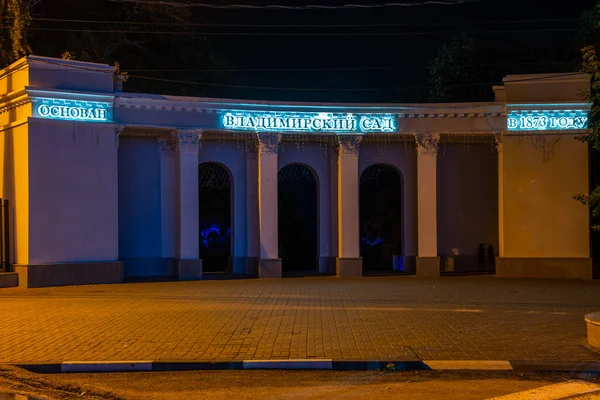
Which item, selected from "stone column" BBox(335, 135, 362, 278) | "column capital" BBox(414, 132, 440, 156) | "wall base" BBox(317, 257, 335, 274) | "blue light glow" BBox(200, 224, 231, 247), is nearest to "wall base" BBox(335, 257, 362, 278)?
"stone column" BBox(335, 135, 362, 278)

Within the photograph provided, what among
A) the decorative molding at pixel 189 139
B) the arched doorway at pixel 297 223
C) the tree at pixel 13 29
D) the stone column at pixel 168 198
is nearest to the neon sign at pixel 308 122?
the decorative molding at pixel 189 139

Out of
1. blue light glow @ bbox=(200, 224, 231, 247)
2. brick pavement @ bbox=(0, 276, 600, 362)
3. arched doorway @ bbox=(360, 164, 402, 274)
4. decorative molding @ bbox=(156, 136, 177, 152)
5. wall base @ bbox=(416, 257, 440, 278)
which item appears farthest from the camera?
blue light glow @ bbox=(200, 224, 231, 247)

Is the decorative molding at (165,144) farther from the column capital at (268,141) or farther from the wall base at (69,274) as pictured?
the wall base at (69,274)

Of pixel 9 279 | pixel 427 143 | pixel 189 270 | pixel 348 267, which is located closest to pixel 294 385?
pixel 9 279

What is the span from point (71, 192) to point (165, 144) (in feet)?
13.5

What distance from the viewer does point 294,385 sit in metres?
8.55

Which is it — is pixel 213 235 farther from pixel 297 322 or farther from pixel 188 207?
pixel 297 322

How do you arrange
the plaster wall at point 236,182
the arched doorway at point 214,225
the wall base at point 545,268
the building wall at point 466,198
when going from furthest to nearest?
the arched doorway at point 214,225 < the building wall at point 466,198 < the plaster wall at point 236,182 < the wall base at point 545,268

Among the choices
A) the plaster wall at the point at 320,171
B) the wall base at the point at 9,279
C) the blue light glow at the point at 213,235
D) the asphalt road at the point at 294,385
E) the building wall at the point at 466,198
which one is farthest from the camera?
the blue light glow at the point at 213,235

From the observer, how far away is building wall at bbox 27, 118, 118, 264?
832 inches

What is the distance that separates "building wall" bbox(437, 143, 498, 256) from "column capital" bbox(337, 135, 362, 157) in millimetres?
3920

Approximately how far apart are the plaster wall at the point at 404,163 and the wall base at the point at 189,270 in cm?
731

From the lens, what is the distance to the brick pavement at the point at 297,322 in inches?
407

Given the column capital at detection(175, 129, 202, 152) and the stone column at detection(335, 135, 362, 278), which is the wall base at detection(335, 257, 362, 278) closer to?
the stone column at detection(335, 135, 362, 278)
